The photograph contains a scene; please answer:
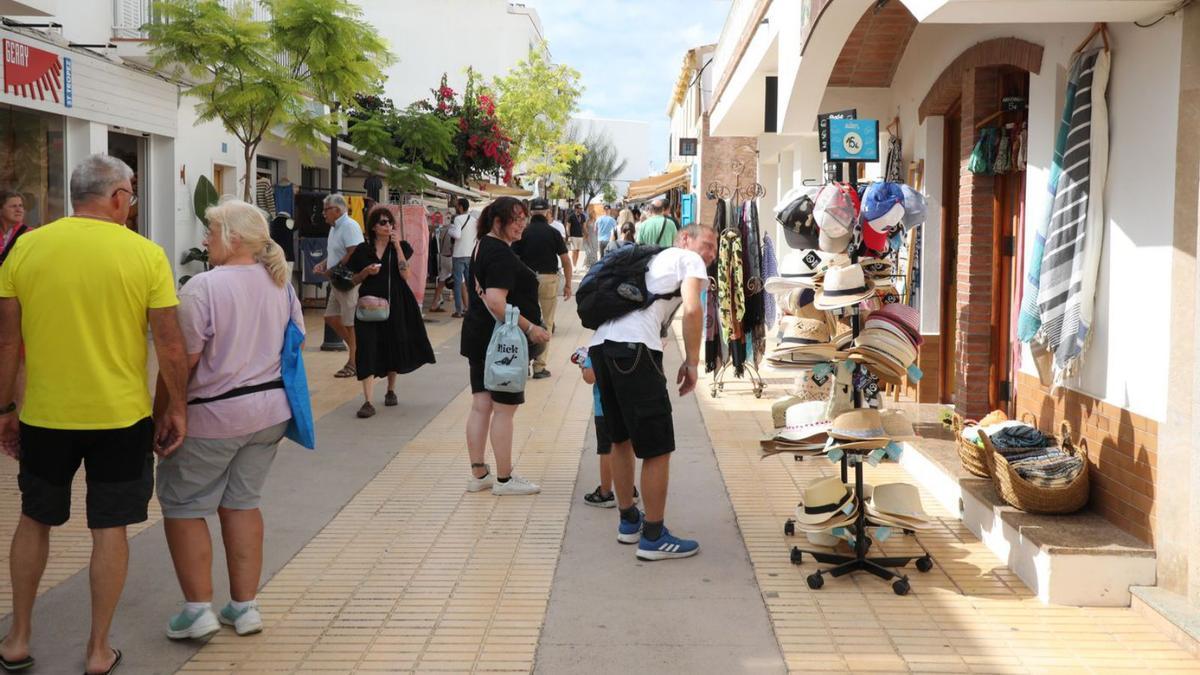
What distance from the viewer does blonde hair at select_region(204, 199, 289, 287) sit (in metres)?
4.53

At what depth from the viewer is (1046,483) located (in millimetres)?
5539

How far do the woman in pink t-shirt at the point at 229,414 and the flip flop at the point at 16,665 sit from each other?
511 mm

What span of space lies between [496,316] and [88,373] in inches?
115

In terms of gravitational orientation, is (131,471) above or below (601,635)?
above

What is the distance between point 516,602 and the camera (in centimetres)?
511

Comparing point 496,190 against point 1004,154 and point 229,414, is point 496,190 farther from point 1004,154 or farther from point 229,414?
point 229,414

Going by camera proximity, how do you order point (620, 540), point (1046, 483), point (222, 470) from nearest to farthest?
point (222, 470), point (1046, 483), point (620, 540)

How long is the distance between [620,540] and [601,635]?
1.36 metres

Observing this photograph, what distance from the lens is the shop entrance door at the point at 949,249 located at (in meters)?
9.41

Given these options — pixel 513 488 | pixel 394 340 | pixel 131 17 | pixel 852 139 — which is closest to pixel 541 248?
pixel 394 340

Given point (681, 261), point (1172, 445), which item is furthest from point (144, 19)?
point (1172, 445)

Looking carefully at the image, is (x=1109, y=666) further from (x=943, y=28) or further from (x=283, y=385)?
(x=943, y=28)

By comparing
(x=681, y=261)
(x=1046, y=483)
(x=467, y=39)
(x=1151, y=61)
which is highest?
(x=467, y=39)

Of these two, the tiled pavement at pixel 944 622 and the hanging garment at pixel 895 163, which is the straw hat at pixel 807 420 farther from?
the hanging garment at pixel 895 163
